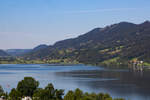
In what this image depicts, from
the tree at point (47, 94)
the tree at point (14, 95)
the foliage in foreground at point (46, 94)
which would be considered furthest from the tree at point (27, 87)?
the tree at point (47, 94)

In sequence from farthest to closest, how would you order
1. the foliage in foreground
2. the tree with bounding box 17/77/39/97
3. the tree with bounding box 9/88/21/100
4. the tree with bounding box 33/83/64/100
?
the tree with bounding box 17/77/39/97, the tree with bounding box 9/88/21/100, the tree with bounding box 33/83/64/100, the foliage in foreground

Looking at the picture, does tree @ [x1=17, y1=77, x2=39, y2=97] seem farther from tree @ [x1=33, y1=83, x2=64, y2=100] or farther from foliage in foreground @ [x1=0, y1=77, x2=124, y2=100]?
tree @ [x1=33, y1=83, x2=64, y2=100]

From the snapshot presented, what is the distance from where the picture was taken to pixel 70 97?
53.2 meters

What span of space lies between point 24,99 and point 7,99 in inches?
181

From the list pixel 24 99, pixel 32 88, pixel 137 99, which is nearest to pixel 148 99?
pixel 137 99

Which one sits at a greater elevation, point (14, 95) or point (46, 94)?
point (46, 94)

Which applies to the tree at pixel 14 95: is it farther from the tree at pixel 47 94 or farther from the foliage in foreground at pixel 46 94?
the tree at pixel 47 94

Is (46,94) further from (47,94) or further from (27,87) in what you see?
(27,87)

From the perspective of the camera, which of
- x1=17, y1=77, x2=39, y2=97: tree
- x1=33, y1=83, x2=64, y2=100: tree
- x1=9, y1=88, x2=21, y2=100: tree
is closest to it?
x1=33, y1=83, x2=64, y2=100: tree

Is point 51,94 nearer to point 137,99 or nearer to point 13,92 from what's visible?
point 13,92

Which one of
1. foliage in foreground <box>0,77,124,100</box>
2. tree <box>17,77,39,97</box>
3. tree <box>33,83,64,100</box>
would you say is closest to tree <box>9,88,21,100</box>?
foliage in foreground <box>0,77,124,100</box>

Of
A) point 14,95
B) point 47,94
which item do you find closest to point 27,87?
point 14,95

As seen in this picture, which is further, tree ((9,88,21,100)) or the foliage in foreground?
tree ((9,88,21,100))

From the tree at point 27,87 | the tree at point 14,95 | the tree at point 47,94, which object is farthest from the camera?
the tree at point 27,87
